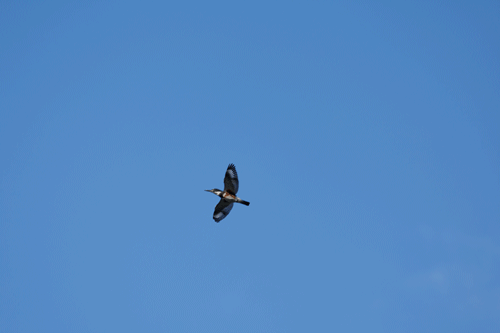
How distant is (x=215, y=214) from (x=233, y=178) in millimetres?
3416

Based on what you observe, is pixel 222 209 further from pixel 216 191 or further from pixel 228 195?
pixel 216 191

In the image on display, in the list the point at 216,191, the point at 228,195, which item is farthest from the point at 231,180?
the point at 216,191

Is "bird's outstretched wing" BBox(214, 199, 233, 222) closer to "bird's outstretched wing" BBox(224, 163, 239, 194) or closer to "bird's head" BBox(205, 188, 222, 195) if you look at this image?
"bird's head" BBox(205, 188, 222, 195)

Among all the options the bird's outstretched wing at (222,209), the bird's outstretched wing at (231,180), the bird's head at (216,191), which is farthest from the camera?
the bird's head at (216,191)

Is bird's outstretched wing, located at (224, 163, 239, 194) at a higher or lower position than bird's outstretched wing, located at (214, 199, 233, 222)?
higher

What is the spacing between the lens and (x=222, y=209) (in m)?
41.8

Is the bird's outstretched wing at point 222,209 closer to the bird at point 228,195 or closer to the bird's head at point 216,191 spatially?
the bird at point 228,195

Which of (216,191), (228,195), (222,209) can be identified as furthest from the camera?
(216,191)

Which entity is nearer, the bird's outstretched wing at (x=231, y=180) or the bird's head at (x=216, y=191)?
the bird's outstretched wing at (x=231, y=180)

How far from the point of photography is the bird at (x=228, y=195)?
1606 inches

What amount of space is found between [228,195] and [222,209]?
144 cm


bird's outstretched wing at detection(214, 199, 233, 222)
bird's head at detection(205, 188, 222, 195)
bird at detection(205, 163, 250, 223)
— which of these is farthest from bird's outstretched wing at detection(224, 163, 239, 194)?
bird's outstretched wing at detection(214, 199, 233, 222)

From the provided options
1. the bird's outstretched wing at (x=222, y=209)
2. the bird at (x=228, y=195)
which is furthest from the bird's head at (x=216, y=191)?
the bird's outstretched wing at (x=222, y=209)

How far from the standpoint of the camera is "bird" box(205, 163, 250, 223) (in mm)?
40781
